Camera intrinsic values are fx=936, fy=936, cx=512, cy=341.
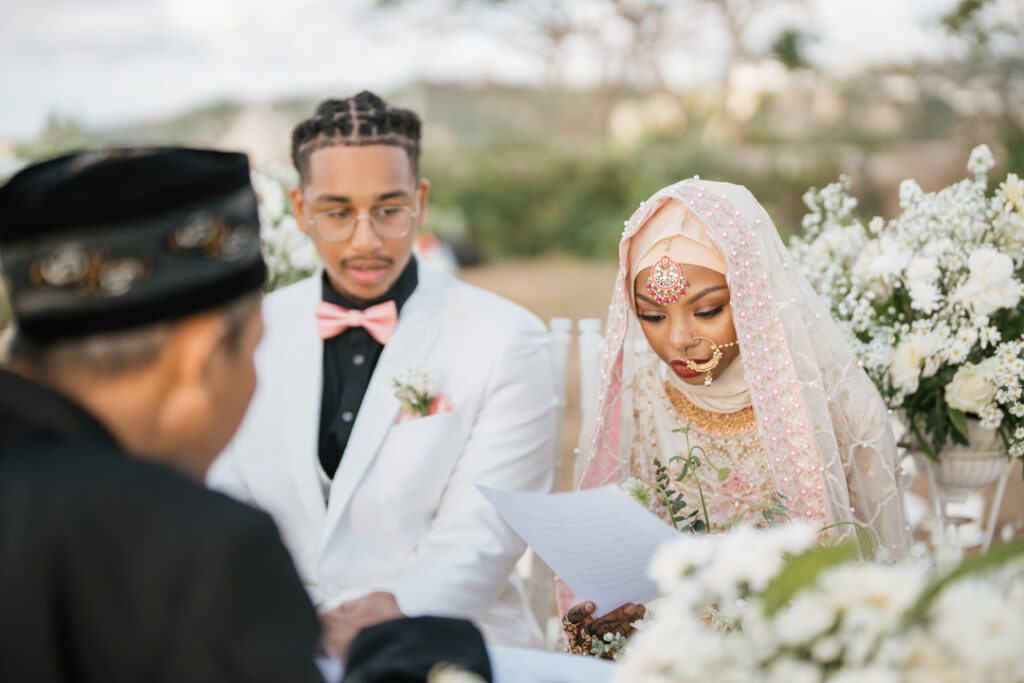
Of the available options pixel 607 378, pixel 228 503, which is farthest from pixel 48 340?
pixel 607 378

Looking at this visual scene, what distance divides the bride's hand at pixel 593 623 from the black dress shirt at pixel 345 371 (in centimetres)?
98

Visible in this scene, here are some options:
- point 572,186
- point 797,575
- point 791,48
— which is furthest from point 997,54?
point 797,575

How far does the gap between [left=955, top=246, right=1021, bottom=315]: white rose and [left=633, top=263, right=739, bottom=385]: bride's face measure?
2.68 ft

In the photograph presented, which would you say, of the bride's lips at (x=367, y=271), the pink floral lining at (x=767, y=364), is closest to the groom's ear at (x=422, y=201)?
the bride's lips at (x=367, y=271)

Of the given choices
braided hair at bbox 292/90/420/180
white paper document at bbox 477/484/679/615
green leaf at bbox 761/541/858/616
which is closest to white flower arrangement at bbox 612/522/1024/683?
green leaf at bbox 761/541/858/616

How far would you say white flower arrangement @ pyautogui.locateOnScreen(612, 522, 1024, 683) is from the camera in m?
1.07

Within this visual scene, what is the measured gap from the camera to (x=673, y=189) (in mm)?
2750

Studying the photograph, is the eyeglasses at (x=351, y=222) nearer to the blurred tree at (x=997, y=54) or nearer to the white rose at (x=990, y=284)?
the white rose at (x=990, y=284)

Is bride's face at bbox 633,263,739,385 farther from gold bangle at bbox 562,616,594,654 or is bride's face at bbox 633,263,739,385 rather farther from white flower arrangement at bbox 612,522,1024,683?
white flower arrangement at bbox 612,522,1024,683

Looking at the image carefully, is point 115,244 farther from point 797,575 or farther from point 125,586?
point 797,575

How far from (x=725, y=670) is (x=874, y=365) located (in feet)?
7.30

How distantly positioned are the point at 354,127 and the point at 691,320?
127 cm

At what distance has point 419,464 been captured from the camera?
9.66 feet

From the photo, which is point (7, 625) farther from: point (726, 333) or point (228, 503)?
point (726, 333)
